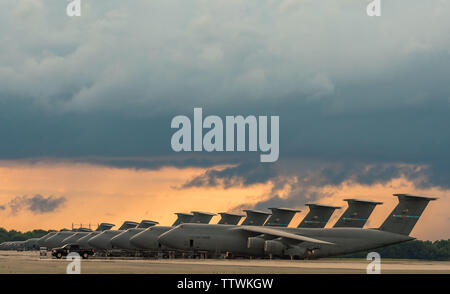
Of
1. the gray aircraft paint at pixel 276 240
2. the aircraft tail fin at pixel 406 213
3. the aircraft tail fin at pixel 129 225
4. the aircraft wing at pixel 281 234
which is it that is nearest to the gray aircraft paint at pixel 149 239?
the gray aircraft paint at pixel 276 240

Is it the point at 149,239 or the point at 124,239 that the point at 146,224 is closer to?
the point at 124,239

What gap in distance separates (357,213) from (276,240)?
A: 16202 millimetres

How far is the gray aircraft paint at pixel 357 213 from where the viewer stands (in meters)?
105

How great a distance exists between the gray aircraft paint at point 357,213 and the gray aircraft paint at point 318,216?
19.1 feet

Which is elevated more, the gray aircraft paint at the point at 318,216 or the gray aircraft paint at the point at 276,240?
the gray aircraft paint at the point at 318,216

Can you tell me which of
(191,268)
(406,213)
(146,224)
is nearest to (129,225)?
(146,224)

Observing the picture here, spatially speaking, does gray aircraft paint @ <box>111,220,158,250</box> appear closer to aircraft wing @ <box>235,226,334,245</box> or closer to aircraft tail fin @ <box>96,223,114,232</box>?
aircraft wing @ <box>235,226,334,245</box>

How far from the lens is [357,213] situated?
4139 inches

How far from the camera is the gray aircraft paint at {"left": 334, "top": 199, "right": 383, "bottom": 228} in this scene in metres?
105

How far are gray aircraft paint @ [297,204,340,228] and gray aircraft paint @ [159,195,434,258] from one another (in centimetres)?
1399

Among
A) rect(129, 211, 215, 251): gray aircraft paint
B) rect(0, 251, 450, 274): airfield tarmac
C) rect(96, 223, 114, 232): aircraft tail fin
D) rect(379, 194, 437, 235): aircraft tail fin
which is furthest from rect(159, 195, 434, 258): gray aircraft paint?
rect(96, 223, 114, 232): aircraft tail fin

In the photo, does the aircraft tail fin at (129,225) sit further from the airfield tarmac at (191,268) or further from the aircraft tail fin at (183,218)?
the airfield tarmac at (191,268)
